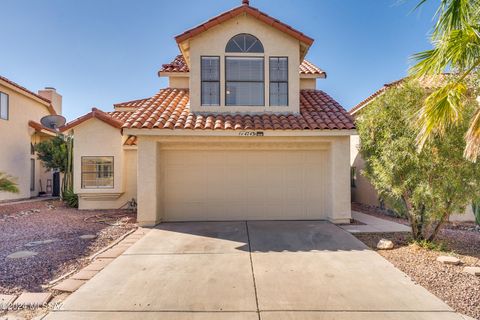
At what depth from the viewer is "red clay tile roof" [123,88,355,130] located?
9.56 metres

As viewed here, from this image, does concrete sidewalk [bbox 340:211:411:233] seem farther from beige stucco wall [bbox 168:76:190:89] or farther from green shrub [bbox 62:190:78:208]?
green shrub [bbox 62:190:78:208]

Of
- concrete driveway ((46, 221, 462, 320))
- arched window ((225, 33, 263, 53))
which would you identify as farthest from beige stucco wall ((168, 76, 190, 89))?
concrete driveway ((46, 221, 462, 320))

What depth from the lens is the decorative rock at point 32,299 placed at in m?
4.37

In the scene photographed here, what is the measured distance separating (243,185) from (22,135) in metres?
16.6

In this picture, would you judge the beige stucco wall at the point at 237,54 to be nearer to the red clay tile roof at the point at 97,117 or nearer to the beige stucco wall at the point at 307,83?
the beige stucco wall at the point at 307,83

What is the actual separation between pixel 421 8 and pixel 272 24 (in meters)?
5.84

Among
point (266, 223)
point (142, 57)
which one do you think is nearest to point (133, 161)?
point (142, 57)

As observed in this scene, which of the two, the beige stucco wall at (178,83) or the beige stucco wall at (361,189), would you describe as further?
the beige stucco wall at (361,189)

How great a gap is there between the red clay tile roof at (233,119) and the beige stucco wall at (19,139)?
11377 mm

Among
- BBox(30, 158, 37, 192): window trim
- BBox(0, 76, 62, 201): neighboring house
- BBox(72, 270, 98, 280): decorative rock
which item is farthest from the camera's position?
BBox(30, 158, 37, 192): window trim

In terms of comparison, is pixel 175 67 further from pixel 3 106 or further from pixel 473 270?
pixel 473 270

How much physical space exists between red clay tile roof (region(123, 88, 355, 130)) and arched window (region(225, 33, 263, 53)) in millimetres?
2609

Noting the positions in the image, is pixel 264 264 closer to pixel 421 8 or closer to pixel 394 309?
pixel 394 309

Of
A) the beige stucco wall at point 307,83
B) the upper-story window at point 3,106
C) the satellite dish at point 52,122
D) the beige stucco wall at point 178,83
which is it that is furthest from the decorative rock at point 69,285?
the upper-story window at point 3,106
